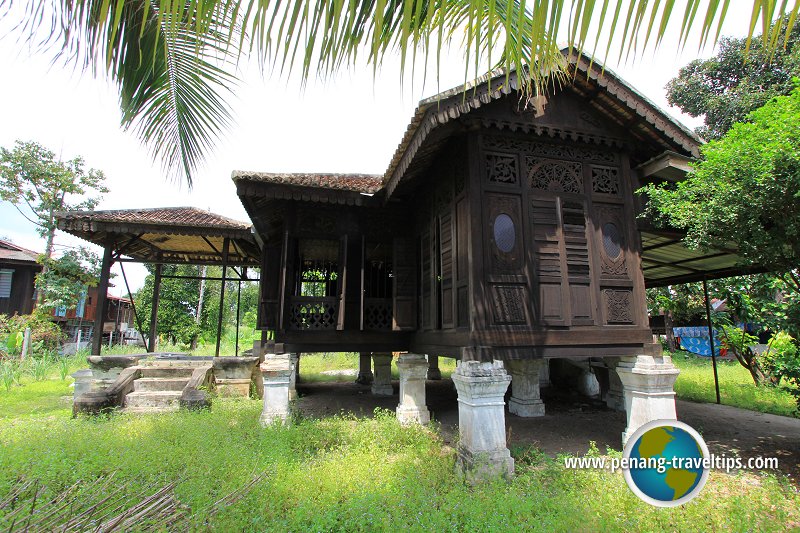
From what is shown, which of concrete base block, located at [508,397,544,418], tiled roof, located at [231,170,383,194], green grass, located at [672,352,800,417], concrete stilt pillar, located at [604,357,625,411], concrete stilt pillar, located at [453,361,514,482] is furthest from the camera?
green grass, located at [672,352,800,417]

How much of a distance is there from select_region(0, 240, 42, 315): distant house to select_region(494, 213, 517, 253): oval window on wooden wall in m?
25.1

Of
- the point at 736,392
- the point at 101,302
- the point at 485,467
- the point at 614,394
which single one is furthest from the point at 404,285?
the point at 736,392

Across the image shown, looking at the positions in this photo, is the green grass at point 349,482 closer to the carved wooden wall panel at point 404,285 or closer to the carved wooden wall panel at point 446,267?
the carved wooden wall panel at point 446,267

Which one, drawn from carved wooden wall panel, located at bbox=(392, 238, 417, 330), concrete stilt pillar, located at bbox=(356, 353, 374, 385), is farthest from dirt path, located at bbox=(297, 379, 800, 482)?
concrete stilt pillar, located at bbox=(356, 353, 374, 385)

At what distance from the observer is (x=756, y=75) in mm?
17016

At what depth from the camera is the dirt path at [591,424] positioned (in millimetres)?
6688

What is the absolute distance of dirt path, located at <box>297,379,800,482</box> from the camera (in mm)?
6688

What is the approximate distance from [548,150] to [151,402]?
28.0 feet

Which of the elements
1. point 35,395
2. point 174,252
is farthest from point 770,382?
point 35,395

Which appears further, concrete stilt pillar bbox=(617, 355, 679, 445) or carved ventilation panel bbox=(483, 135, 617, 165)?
carved ventilation panel bbox=(483, 135, 617, 165)

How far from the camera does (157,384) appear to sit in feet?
28.5

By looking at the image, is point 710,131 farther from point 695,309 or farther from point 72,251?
point 72,251

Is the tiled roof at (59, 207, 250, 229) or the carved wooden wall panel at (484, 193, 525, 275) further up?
the tiled roof at (59, 207, 250, 229)

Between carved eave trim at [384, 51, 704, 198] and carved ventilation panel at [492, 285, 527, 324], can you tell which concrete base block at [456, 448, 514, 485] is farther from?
carved eave trim at [384, 51, 704, 198]
